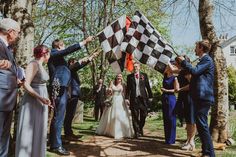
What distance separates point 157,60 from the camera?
311 inches

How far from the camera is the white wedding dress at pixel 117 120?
9.84 metres

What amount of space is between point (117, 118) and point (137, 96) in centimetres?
85

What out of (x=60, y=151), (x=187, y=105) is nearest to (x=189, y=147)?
(x=187, y=105)

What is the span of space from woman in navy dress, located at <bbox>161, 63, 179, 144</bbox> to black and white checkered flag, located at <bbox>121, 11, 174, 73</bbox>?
2.66ft

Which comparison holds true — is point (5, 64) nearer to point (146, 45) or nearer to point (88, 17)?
point (146, 45)

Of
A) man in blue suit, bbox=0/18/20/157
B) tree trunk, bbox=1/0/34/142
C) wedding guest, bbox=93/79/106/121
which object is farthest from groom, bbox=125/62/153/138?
wedding guest, bbox=93/79/106/121

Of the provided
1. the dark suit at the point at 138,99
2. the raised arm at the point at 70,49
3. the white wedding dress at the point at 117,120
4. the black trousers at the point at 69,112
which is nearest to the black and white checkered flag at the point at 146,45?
the raised arm at the point at 70,49

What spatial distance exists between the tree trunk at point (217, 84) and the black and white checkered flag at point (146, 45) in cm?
128

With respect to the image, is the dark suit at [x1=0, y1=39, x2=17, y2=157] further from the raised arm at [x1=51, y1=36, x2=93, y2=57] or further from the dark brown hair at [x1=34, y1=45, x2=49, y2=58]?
the raised arm at [x1=51, y1=36, x2=93, y2=57]

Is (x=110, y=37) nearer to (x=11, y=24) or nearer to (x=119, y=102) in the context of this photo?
(x=119, y=102)

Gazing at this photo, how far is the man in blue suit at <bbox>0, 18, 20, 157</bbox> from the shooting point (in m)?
4.44

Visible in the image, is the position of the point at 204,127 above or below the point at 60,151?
above

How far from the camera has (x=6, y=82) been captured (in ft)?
14.7

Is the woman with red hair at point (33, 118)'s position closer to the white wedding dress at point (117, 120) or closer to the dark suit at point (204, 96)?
the dark suit at point (204, 96)
